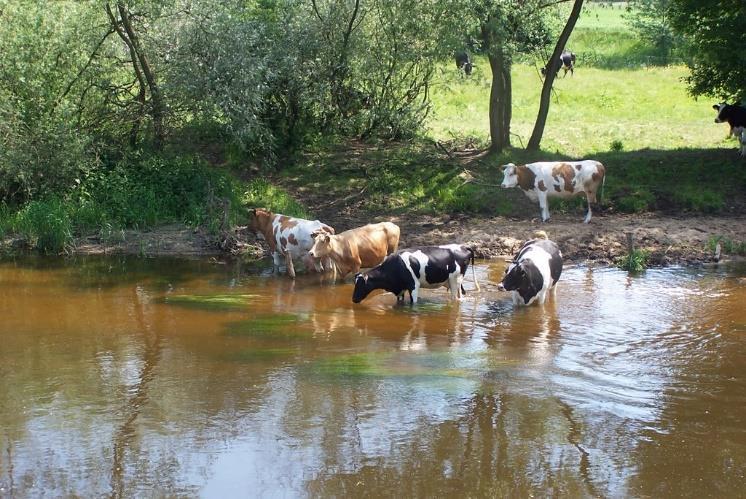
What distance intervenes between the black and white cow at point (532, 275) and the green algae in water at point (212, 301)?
3983 millimetres

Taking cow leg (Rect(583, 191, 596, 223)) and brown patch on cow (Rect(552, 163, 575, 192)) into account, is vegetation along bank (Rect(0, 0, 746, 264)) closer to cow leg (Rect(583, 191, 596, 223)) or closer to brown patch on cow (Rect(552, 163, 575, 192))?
cow leg (Rect(583, 191, 596, 223))

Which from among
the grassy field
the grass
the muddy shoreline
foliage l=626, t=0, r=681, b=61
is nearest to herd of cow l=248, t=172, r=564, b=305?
the muddy shoreline

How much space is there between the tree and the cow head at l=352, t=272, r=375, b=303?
10672 mm

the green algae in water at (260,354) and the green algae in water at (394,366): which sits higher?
the green algae in water at (260,354)

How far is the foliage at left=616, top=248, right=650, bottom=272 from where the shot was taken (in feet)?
54.6

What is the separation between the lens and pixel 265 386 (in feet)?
35.4

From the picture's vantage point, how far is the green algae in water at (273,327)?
42.7 feet

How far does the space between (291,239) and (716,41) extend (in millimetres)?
10731

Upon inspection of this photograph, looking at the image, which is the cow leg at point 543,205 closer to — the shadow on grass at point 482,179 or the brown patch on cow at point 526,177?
the brown patch on cow at point 526,177

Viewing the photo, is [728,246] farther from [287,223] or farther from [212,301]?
[212,301]

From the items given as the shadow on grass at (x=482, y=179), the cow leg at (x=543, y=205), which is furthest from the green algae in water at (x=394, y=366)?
the shadow on grass at (x=482, y=179)

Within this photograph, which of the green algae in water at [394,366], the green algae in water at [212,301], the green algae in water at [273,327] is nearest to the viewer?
the green algae in water at [394,366]

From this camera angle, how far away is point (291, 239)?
54.9ft

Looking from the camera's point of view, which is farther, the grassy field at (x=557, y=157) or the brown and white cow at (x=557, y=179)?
the grassy field at (x=557, y=157)
